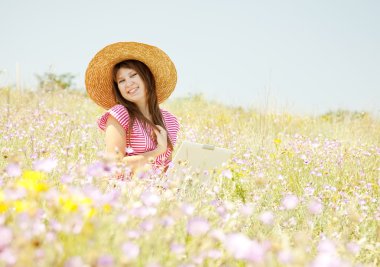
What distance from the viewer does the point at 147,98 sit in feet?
13.0

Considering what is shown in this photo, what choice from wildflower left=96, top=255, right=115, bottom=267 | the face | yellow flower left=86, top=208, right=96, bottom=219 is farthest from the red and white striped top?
wildflower left=96, top=255, right=115, bottom=267

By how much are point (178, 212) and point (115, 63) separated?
102 inches

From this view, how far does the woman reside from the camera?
11.9ft

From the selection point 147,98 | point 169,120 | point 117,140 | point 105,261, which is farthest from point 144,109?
point 105,261

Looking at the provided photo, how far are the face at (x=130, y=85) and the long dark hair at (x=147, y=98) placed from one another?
0.04 metres

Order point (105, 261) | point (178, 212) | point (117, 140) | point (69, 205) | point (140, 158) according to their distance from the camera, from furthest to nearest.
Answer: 1. point (117, 140)
2. point (140, 158)
3. point (178, 212)
4. point (69, 205)
5. point (105, 261)

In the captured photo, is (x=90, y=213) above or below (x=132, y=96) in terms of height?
below

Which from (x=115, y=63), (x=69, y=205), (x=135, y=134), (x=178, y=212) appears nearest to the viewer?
(x=69, y=205)

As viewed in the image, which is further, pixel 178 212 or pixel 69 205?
pixel 178 212

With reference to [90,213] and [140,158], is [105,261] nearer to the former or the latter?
[90,213]

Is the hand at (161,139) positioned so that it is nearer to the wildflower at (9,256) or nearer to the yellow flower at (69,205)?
the yellow flower at (69,205)

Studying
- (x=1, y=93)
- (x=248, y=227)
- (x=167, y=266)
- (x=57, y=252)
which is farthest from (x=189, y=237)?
(x=1, y=93)

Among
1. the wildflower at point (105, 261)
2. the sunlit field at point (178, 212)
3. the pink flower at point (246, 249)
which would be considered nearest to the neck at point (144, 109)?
the sunlit field at point (178, 212)

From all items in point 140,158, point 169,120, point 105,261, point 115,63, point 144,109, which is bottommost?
point 140,158
